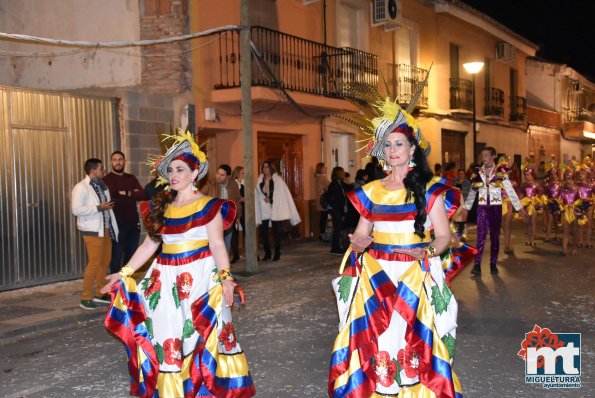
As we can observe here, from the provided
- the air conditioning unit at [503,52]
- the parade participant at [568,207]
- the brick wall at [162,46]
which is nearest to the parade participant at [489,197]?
the parade participant at [568,207]

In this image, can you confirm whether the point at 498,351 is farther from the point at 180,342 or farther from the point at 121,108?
the point at 121,108

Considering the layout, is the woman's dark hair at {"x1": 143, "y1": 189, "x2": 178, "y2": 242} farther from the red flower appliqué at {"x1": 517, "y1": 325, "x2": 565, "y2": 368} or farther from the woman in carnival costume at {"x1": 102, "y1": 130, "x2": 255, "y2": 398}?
the red flower appliqué at {"x1": 517, "y1": 325, "x2": 565, "y2": 368}

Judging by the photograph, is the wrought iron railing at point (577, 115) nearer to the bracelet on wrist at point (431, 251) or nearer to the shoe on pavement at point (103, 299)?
the shoe on pavement at point (103, 299)

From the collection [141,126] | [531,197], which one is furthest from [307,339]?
[531,197]

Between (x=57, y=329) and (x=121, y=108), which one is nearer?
(x=57, y=329)

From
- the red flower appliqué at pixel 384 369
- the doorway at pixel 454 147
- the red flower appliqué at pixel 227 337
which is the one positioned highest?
the doorway at pixel 454 147

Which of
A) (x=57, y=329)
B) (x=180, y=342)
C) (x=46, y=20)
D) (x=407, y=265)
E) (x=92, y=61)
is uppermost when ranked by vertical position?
(x=46, y=20)

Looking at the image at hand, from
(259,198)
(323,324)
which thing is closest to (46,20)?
(259,198)

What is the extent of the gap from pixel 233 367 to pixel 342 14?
1623cm

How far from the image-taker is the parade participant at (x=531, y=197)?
50.9ft

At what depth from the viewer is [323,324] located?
25.5 ft

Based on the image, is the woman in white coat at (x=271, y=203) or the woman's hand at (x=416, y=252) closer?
the woman's hand at (x=416, y=252)

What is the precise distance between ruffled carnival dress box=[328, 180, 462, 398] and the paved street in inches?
39.7

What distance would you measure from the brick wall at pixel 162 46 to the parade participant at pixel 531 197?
789cm
